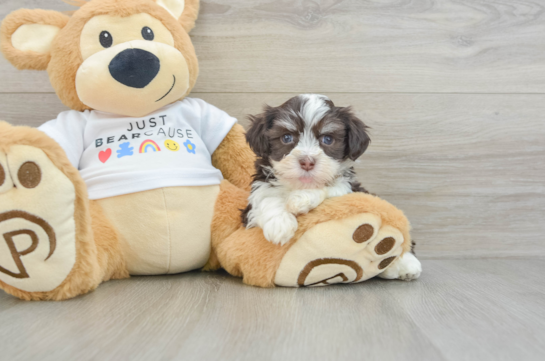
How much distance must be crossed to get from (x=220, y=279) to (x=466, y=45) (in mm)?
1378

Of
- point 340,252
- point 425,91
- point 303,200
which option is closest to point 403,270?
point 340,252

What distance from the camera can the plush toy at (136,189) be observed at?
111 cm

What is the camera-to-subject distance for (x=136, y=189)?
1.32 m

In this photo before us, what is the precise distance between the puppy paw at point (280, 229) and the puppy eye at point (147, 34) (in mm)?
707

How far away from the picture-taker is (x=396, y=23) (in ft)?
5.80

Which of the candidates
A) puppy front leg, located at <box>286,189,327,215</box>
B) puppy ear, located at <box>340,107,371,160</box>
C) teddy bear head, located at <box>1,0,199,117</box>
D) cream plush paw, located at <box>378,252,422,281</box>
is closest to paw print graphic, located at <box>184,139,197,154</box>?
teddy bear head, located at <box>1,0,199,117</box>

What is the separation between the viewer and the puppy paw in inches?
47.4

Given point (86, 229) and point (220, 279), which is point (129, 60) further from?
point (220, 279)

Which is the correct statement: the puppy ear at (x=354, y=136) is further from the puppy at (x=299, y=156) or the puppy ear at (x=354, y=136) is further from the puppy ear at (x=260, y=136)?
the puppy ear at (x=260, y=136)

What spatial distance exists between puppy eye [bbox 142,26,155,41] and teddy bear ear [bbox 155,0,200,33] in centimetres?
17

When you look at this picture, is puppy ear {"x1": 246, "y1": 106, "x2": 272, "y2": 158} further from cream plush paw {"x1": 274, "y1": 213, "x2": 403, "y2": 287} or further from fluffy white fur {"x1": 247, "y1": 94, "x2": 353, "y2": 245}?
cream plush paw {"x1": 274, "y1": 213, "x2": 403, "y2": 287}

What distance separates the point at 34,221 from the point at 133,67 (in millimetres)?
525

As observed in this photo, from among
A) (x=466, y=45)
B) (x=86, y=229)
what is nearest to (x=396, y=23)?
(x=466, y=45)

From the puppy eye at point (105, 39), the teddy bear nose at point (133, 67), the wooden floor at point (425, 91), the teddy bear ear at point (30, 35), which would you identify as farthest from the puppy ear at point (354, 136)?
the teddy bear ear at point (30, 35)
